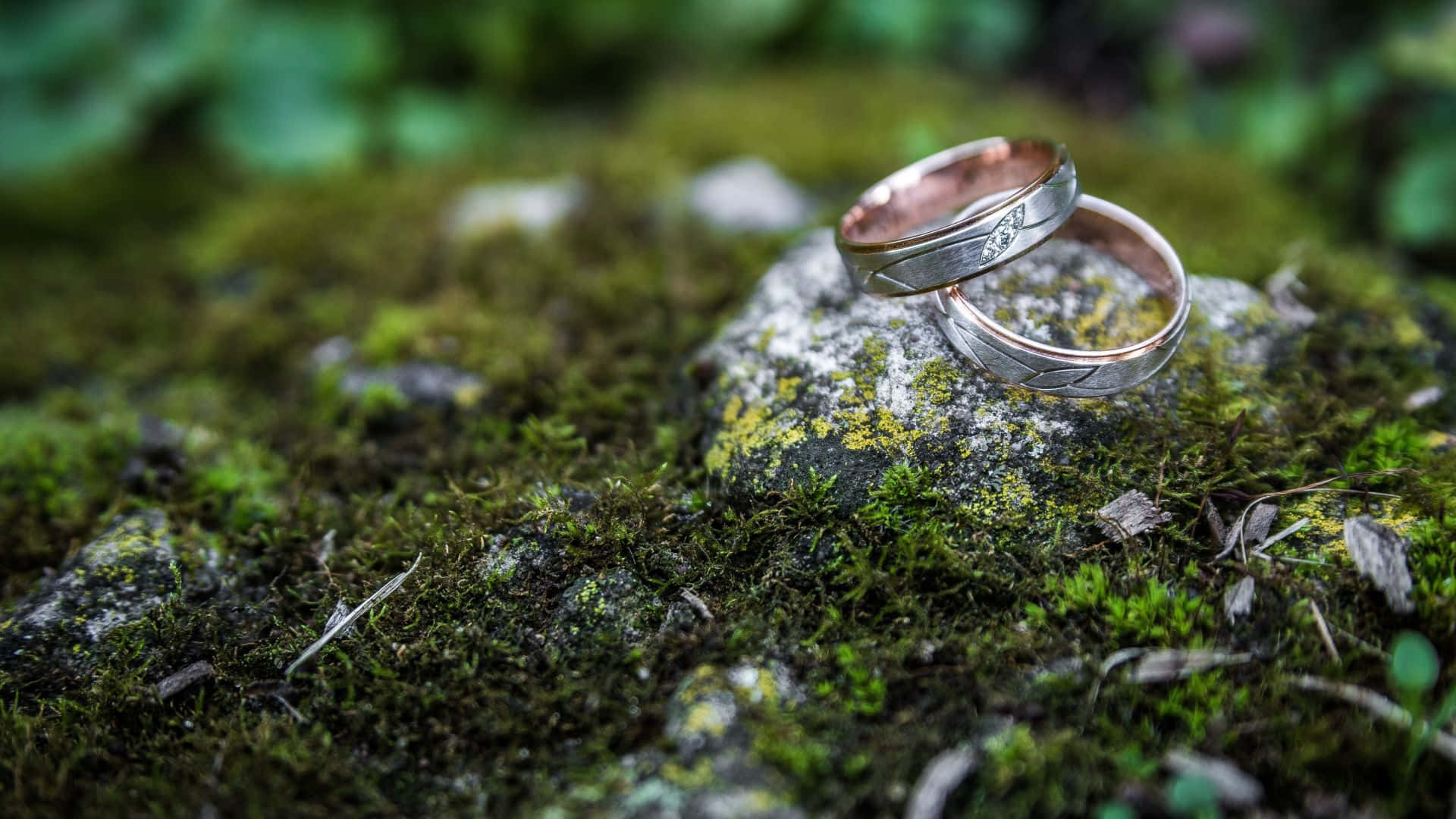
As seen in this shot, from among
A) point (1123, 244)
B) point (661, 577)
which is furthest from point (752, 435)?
point (1123, 244)

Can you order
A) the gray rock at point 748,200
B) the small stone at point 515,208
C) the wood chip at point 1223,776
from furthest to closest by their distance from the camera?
1. the small stone at point 515,208
2. the gray rock at point 748,200
3. the wood chip at point 1223,776

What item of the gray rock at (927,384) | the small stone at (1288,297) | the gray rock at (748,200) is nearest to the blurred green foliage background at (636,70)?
the gray rock at (748,200)

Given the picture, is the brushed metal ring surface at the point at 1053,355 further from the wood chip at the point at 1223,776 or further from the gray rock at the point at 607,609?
the gray rock at the point at 607,609

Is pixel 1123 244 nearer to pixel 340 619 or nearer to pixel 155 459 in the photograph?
pixel 340 619

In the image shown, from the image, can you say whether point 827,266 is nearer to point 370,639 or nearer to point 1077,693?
point 1077,693

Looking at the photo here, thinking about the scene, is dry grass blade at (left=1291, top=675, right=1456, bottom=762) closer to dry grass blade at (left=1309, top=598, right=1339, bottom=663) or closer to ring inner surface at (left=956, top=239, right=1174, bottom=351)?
dry grass blade at (left=1309, top=598, right=1339, bottom=663)

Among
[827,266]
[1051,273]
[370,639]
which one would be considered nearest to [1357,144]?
[1051,273]

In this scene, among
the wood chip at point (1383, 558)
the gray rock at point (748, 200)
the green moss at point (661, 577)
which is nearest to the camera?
the green moss at point (661, 577)
